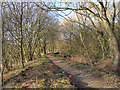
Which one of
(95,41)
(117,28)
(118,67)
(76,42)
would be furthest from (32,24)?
(118,67)

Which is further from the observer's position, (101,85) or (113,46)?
(113,46)

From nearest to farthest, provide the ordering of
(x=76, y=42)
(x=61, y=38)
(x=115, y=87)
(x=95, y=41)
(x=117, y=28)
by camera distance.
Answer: (x=115, y=87)
(x=117, y=28)
(x=95, y=41)
(x=76, y=42)
(x=61, y=38)

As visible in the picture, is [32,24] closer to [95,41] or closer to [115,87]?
[95,41]

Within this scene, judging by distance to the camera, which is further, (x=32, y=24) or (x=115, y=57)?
(x=32, y=24)

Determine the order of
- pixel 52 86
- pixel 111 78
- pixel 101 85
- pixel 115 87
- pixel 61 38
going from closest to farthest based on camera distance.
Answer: pixel 52 86 < pixel 115 87 < pixel 101 85 < pixel 111 78 < pixel 61 38

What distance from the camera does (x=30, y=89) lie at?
14.6 ft

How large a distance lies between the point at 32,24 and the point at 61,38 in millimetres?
10777

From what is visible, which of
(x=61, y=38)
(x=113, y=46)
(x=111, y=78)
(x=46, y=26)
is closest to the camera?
(x=111, y=78)

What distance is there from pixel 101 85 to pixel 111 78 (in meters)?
0.93

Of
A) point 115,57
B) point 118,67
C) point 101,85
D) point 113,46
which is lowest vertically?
point 101,85

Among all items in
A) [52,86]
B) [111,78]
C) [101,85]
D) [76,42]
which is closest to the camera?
[52,86]

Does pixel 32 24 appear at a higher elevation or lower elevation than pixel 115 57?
higher

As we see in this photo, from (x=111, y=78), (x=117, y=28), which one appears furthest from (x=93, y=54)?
(x=111, y=78)

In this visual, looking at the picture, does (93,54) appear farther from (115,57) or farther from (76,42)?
(115,57)
